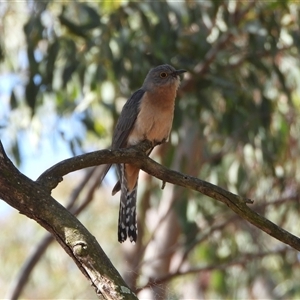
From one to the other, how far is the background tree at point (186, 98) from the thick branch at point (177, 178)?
90.7 inches

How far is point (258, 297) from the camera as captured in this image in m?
11.1

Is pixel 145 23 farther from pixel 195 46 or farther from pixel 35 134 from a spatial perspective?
pixel 35 134

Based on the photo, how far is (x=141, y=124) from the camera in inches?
226

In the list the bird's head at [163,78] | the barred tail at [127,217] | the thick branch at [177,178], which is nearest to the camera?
the thick branch at [177,178]

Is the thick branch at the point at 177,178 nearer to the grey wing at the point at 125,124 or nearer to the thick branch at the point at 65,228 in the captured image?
the thick branch at the point at 65,228

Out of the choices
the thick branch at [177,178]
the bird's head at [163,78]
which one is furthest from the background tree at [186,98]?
the thick branch at [177,178]

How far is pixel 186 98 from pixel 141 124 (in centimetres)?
230

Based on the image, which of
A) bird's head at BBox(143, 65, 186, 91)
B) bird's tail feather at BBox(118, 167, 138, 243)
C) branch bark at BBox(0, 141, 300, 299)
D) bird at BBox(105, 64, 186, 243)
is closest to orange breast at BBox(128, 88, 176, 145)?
bird at BBox(105, 64, 186, 243)

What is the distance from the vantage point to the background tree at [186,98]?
7.09m

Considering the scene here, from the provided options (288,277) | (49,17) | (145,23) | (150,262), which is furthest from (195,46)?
(288,277)

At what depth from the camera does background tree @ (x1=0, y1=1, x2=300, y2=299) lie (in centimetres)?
709

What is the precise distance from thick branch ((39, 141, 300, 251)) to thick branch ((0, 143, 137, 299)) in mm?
183

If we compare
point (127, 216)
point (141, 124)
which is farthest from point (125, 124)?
point (127, 216)

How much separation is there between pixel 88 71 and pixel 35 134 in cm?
91
